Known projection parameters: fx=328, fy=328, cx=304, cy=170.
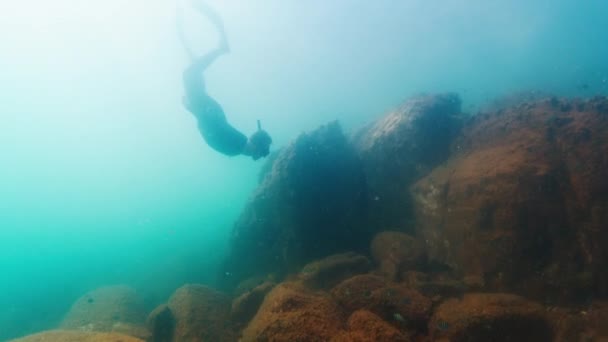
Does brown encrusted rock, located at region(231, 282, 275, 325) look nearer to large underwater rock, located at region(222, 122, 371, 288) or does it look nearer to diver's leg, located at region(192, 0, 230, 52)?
large underwater rock, located at region(222, 122, 371, 288)

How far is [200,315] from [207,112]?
27.7ft

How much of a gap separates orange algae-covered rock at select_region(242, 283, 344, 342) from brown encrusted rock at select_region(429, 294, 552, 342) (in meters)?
2.01

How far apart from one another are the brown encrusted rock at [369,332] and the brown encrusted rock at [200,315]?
4647mm

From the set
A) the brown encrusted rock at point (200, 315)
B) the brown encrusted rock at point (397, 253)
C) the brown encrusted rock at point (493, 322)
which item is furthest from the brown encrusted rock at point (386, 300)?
the brown encrusted rock at point (200, 315)

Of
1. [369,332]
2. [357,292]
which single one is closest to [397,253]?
[357,292]

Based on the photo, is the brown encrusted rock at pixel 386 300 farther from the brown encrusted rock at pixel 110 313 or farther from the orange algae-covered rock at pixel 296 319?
the brown encrusted rock at pixel 110 313

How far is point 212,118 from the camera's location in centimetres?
1461

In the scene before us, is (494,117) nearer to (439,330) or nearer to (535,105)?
(535,105)

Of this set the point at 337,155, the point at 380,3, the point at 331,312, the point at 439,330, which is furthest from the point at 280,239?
the point at 380,3

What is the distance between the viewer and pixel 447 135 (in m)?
12.7

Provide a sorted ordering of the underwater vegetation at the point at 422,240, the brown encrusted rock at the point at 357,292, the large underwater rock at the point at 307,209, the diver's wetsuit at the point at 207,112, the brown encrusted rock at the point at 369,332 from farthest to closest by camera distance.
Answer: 1. the diver's wetsuit at the point at 207,112
2. the large underwater rock at the point at 307,209
3. the brown encrusted rock at the point at 357,292
4. the underwater vegetation at the point at 422,240
5. the brown encrusted rock at the point at 369,332

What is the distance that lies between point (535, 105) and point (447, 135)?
9.52 ft

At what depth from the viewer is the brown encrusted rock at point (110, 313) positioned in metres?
11.3

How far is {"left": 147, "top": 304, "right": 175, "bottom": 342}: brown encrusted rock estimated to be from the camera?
366 inches
